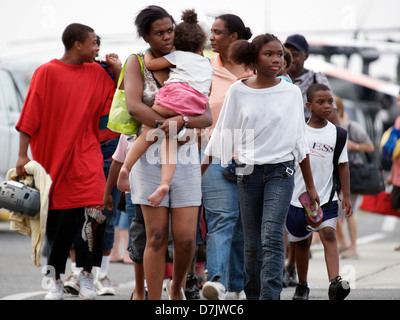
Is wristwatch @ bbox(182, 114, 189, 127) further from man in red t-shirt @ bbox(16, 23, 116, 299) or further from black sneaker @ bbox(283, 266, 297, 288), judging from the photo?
black sneaker @ bbox(283, 266, 297, 288)

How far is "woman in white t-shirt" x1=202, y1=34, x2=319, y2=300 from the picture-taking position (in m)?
5.39

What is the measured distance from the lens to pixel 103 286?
291 inches

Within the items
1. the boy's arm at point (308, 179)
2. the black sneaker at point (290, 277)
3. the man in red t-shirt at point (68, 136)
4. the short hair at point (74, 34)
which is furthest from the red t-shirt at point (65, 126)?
the black sneaker at point (290, 277)

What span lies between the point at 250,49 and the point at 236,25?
1.02 metres

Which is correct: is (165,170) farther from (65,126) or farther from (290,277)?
(290,277)

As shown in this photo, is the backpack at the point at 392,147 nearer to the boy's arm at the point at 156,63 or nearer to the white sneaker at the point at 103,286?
the white sneaker at the point at 103,286

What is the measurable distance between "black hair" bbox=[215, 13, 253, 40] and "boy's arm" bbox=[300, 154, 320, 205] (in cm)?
137

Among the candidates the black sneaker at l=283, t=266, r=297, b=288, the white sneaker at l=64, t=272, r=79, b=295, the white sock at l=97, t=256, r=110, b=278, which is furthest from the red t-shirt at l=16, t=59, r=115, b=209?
the black sneaker at l=283, t=266, r=297, b=288

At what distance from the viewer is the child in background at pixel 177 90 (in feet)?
17.3

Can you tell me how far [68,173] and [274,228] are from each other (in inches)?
81.7

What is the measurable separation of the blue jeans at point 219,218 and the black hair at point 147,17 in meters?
1.32

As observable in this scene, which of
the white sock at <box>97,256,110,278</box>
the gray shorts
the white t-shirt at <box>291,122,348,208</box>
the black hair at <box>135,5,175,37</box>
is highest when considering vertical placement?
the black hair at <box>135,5,175,37</box>
